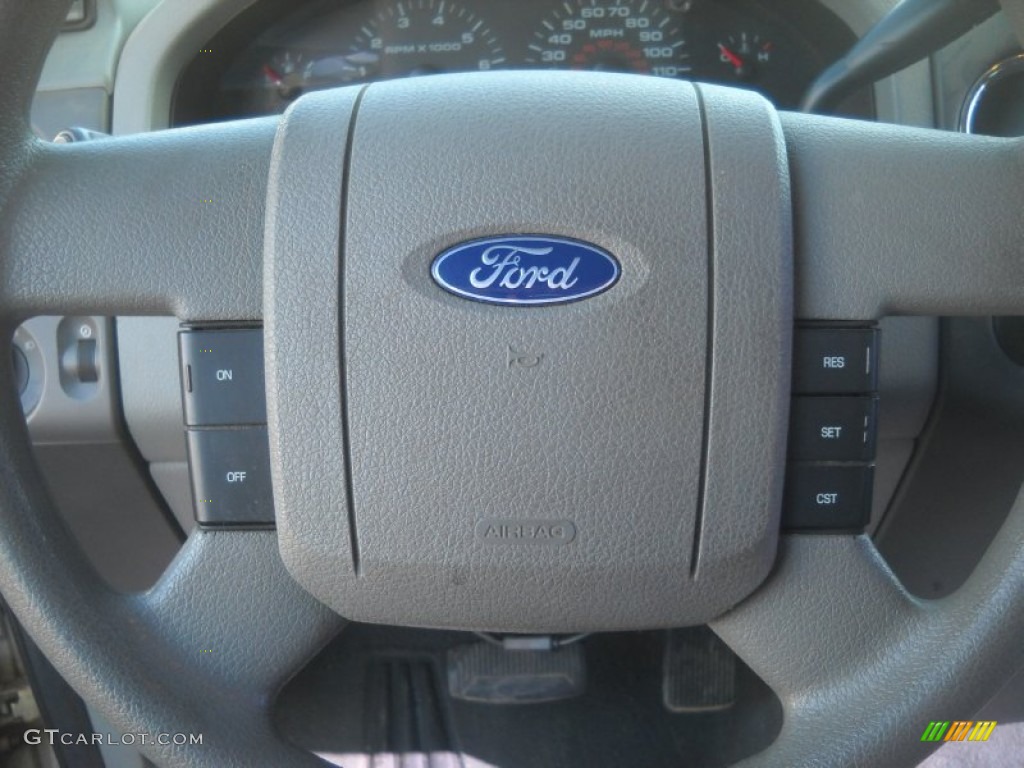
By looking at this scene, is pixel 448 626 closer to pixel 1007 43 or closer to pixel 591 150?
pixel 591 150

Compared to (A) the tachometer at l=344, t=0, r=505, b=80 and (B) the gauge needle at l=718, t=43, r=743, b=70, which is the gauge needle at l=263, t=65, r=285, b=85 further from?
(B) the gauge needle at l=718, t=43, r=743, b=70

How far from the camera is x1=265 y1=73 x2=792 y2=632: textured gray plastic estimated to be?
2.67 feet

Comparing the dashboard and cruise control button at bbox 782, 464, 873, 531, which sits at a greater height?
the dashboard

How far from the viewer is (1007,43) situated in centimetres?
129

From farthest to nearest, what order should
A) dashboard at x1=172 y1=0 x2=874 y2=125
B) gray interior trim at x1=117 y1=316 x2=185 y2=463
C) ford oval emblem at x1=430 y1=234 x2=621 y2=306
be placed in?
1. dashboard at x1=172 y1=0 x2=874 y2=125
2. gray interior trim at x1=117 y1=316 x2=185 y2=463
3. ford oval emblem at x1=430 y1=234 x2=621 y2=306

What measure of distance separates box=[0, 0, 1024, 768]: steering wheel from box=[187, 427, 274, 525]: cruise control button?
0.02m

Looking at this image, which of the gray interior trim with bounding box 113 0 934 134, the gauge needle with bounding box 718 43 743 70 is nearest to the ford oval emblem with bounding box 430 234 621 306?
the gray interior trim with bounding box 113 0 934 134

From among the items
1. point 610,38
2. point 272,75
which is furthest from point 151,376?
point 610,38

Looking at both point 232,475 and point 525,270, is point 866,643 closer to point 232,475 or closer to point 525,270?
point 525,270

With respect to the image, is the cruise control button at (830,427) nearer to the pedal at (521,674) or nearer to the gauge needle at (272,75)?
the pedal at (521,674)

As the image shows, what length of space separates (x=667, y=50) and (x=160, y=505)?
0.90 metres

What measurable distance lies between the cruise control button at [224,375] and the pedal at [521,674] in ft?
1.69

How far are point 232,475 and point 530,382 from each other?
0.26 meters

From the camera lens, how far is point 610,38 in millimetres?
1530
